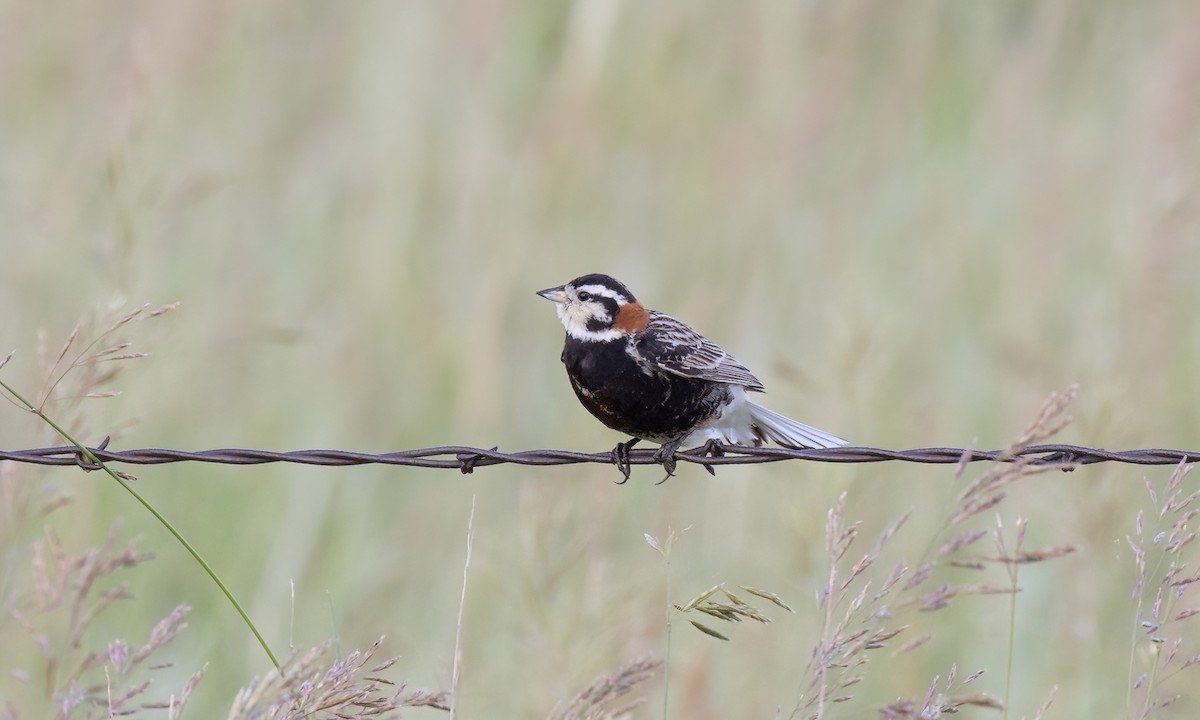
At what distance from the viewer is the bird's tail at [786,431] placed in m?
4.46

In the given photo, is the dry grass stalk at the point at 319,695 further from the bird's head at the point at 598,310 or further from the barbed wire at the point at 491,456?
the bird's head at the point at 598,310

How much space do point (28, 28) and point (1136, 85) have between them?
586 centimetres

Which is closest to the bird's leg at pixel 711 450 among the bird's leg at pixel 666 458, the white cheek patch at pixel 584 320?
the bird's leg at pixel 666 458

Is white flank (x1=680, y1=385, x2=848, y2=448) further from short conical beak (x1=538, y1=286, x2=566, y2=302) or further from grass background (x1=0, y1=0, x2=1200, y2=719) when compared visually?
short conical beak (x1=538, y1=286, x2=566, y2=302)

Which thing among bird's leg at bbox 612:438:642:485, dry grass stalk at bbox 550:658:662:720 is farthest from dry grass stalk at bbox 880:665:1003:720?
bird's leg at bbox 612:438:642:485

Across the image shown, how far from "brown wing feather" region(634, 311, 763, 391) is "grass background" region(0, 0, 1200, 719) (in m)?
0.44

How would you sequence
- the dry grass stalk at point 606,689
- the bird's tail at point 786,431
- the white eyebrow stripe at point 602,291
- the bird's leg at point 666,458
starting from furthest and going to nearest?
the white eyebrow stripe at point 602,291 < the bird's tail at point 786,431 < the bird's leg at point 666,458 < the dry grass stalk at point 606,689

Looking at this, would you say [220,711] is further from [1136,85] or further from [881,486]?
[1136,85]

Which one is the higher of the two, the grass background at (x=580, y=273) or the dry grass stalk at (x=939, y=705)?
the grass background at (x=580, y=273)

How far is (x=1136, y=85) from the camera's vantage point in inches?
293

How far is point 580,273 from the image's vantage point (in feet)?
21.5

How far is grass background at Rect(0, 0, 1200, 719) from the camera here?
486 cm

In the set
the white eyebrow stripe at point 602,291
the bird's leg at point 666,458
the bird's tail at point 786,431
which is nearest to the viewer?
the bird's leg at point 666,458

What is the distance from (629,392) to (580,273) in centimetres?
215
